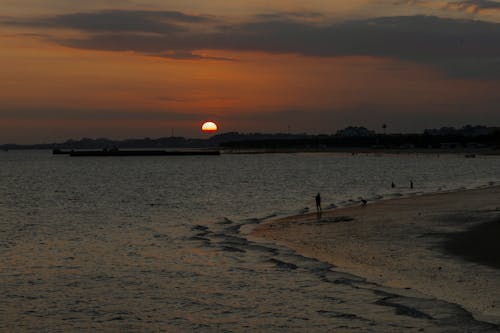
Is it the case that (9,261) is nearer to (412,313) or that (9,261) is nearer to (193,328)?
(193,328)

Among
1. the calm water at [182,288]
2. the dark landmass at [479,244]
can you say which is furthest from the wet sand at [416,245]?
the calm water at [182,288]

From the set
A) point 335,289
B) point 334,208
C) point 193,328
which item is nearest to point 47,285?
point 193,328

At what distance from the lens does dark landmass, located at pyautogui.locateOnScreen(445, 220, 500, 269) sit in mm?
24014

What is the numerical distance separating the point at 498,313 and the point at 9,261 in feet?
64.8

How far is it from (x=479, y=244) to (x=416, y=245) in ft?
8.32

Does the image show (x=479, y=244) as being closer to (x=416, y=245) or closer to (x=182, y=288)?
(x=416, y=245)

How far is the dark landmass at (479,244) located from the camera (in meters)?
24.0

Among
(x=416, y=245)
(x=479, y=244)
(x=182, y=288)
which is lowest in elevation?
(x=182, y=288)

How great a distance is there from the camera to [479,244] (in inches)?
1062

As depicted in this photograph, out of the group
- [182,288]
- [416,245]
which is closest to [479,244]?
[416,245]

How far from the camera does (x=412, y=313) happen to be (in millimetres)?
17312

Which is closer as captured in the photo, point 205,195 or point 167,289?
point 167,289

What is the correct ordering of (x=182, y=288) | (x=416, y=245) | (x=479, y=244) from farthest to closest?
(x=416, y=245) → (x=479, y=244) → (x=182, y=288)

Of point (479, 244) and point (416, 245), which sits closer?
point (479, 244)
